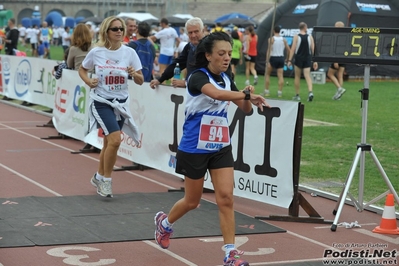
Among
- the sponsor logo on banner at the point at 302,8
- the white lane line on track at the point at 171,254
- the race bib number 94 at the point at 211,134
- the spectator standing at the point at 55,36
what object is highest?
the sponsor logo on banner at the point at 302,8

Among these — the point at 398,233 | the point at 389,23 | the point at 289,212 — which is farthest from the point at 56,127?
the point at 389,23

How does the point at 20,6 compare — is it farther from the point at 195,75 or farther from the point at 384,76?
the point at 195,75

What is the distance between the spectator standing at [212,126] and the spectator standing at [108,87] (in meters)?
2.75

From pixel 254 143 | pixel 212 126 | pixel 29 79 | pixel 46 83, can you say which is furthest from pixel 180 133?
pixel 29 79

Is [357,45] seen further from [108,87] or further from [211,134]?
[108,87]

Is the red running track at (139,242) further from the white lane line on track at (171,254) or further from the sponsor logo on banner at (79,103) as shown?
the sponsor logo on banner at (79,103)

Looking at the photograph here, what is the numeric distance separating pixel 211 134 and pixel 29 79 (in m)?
13.9

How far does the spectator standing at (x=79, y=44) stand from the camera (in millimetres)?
13109

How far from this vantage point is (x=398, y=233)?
7824mm

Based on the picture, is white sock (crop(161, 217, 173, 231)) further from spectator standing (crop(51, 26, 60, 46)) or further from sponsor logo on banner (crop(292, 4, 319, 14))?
spectator standing (crop(51, 26, 60, 46))

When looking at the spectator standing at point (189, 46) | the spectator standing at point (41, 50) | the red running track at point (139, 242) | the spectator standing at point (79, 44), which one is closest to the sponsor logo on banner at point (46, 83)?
the red running track at point (139, 242)

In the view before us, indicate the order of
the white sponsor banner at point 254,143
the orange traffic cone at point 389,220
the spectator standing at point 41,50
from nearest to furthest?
the orange traffic cone at point 389,220 → the white sponsor banner at point 254,143 → the spectator standing at point 41,50

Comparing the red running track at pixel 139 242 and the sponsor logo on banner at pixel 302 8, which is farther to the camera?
the sponsor logo on banner at pixel 302 8

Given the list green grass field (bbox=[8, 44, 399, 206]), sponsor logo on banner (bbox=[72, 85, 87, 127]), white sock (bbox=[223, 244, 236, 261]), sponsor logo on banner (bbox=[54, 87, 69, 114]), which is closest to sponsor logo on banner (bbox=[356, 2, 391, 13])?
green grass field (bbox=[8, 44, 399, 206])
